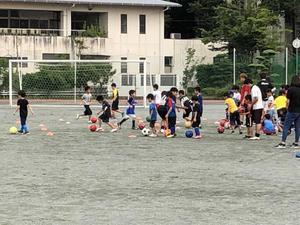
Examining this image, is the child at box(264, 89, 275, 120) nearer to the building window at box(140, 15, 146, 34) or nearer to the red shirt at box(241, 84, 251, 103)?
the red shirt at box(241, 84, 251, 103)

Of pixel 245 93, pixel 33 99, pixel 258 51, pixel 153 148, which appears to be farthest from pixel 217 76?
pixel 153 148

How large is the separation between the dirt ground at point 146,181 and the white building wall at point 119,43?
28602 mm

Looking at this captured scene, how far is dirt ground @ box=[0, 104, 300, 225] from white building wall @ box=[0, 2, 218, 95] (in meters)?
28.6

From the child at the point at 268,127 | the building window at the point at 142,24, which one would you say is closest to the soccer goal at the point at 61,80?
the building window at the point at 142,24

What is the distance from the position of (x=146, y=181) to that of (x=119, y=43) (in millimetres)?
38678

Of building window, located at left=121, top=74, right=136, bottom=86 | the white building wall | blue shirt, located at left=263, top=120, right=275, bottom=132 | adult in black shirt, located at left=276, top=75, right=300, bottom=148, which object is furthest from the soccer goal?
adult in black shirt, located at left=276, top=75, right=300, bottom=148

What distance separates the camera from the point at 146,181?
10.6 meters

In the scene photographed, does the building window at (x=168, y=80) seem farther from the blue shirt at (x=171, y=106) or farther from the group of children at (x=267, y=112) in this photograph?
the blue shirt at (x=171, y=106)

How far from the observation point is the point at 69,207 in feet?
27.7

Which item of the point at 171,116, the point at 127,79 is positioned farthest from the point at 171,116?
the point at 127,79

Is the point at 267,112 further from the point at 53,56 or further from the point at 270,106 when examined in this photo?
the point at 53,56

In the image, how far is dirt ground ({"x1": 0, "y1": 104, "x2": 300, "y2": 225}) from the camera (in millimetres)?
8016

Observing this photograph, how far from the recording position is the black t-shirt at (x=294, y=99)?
623 inches

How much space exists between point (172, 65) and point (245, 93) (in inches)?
1253
